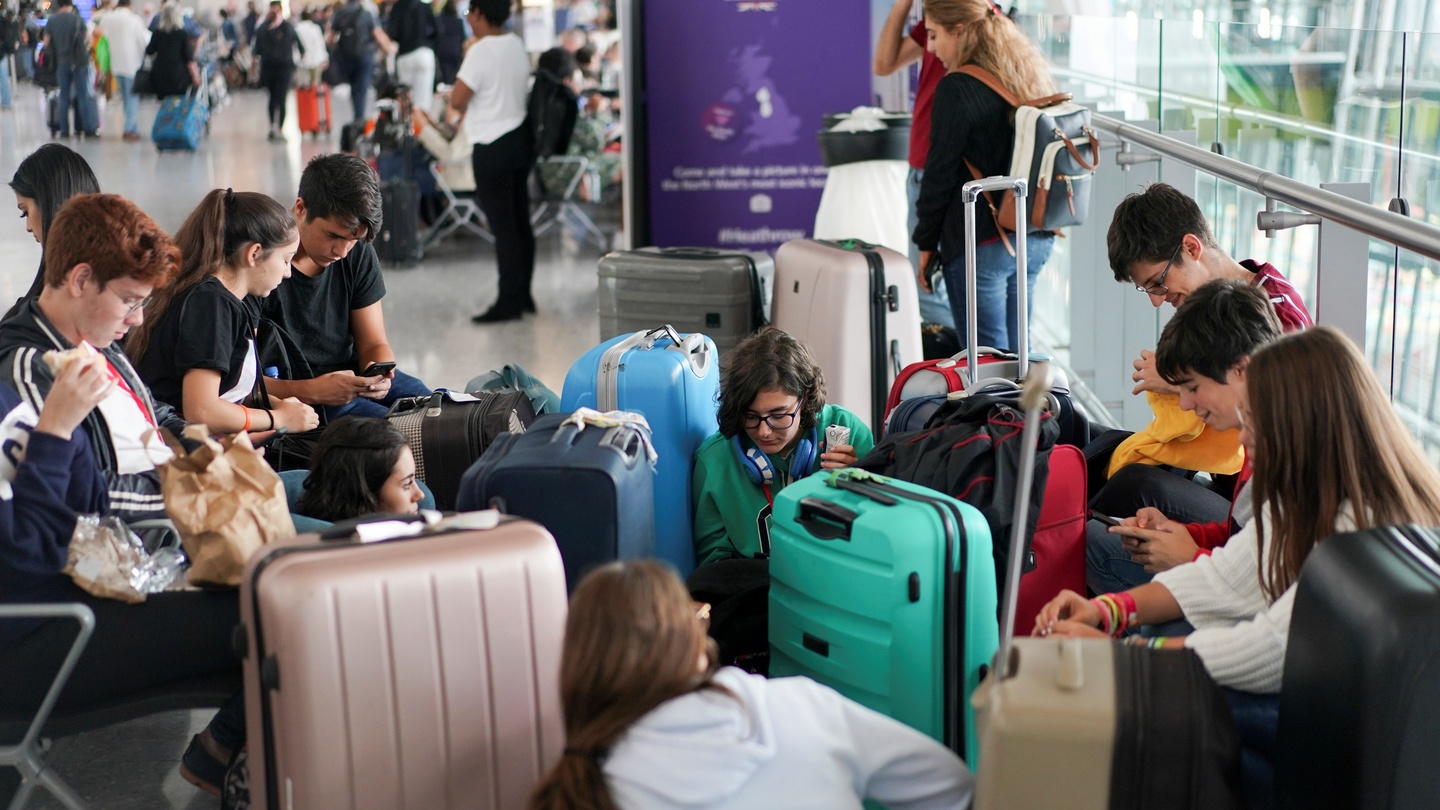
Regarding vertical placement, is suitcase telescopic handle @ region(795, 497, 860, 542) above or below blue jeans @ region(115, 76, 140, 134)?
below

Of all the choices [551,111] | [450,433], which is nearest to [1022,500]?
[450,433]

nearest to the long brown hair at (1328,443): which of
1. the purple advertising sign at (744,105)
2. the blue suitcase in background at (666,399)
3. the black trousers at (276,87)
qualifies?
the blue suitcase in background at (666,399)

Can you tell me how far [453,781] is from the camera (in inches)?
76.7

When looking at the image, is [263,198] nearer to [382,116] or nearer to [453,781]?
[453,781]

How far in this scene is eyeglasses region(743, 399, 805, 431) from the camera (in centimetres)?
283

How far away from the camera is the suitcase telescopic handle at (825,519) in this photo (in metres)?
2.28

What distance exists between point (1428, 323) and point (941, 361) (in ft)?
4.86

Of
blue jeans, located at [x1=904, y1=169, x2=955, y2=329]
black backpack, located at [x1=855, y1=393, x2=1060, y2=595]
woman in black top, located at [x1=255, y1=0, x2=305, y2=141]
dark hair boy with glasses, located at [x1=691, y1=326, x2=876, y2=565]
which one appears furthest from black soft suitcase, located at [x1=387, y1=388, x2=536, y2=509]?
woman in black top, located at [x1=255, y1=0, x2=305, y2=141]

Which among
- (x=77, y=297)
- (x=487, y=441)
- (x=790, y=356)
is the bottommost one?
(x=487, y=441)

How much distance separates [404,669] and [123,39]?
5100mm

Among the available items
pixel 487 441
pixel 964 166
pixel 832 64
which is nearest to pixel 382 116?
pixel 832 64

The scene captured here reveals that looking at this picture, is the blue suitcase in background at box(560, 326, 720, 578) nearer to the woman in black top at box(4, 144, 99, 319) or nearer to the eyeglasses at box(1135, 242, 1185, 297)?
the eyeglasses at box(1135, 242, 1185, 297)

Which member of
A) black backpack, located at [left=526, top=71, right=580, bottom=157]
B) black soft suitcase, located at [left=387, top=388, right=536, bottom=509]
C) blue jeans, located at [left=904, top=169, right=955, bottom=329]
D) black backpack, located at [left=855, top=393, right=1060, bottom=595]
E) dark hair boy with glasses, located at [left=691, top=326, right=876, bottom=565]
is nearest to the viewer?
black backpack, located at [left=855, top=393, right=1060, bottom=595]

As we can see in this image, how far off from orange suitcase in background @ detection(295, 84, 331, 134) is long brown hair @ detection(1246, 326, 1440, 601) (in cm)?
743
